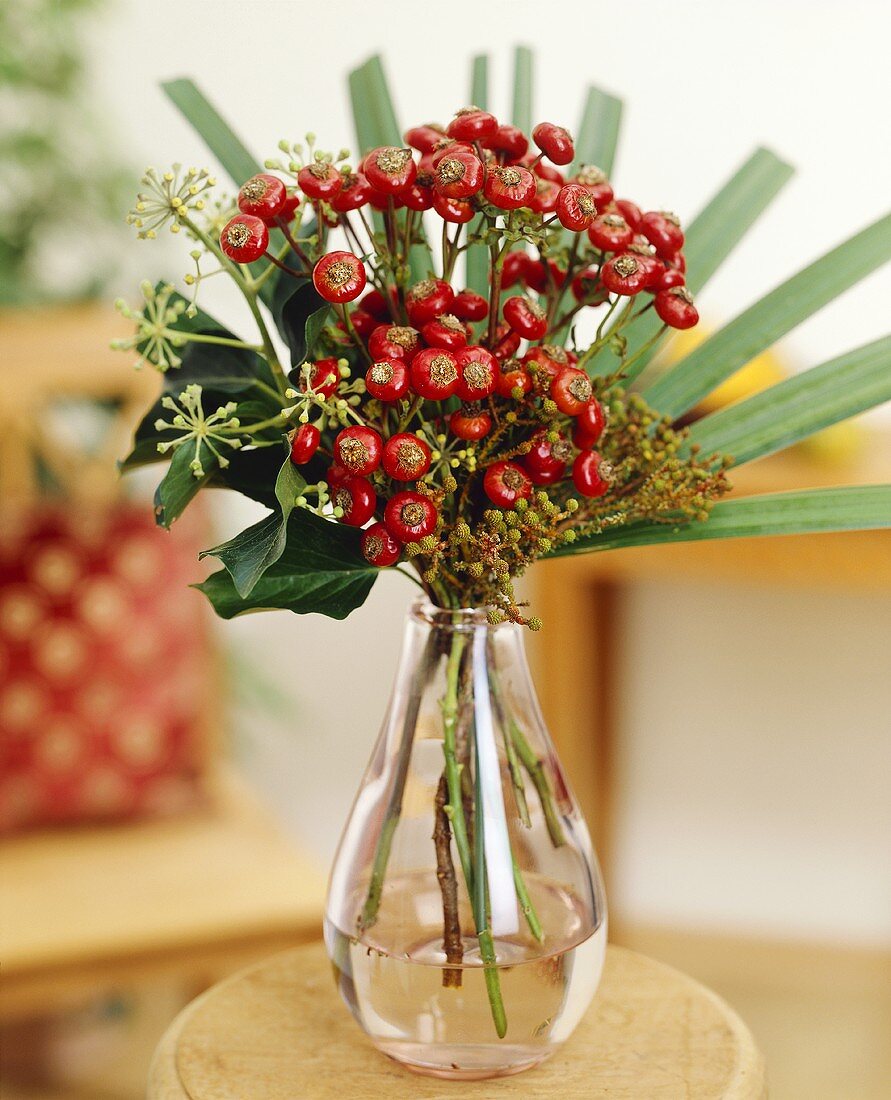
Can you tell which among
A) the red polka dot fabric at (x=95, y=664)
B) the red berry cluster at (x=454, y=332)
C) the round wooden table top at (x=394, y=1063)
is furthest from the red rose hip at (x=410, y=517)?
the red polka dot fabric at (x=95, y=664)

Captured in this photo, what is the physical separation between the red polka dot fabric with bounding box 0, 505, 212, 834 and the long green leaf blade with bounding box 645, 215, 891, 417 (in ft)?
3.16

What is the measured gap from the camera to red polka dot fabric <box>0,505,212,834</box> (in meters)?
1.56

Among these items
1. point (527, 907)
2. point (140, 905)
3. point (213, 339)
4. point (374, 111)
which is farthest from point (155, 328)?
point (140, 905)

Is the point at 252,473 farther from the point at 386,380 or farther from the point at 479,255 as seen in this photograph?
the point at 479,255

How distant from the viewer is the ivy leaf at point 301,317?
24.3 inches

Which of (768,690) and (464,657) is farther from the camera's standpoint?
(768,690)

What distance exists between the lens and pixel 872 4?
1.95 metres

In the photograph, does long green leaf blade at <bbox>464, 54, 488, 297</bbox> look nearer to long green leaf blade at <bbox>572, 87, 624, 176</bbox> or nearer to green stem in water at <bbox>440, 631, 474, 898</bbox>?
long green leaf blade at <bbox>572, 87, 624, 176</bbox>

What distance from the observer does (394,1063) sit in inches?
29.2

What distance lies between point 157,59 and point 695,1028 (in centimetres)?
181

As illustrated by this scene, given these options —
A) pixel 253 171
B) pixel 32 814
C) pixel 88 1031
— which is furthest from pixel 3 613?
pixel 253 171

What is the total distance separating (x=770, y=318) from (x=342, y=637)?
159 cm

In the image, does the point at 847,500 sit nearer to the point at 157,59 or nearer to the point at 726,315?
the point at 726,315

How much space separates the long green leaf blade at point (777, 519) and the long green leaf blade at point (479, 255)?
18 centimetres
